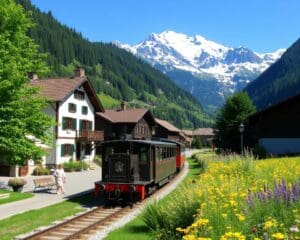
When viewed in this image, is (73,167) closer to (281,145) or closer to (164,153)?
(281,145)

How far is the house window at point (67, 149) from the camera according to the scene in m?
48.8

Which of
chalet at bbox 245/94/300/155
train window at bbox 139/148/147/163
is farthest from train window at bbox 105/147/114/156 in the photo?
chalet at bbox 245/94/300/155

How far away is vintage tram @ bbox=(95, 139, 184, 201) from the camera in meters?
20.9

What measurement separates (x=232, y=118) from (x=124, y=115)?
19440 millimetres

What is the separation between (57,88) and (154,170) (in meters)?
28.8

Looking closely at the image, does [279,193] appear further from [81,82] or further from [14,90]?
[81,82]

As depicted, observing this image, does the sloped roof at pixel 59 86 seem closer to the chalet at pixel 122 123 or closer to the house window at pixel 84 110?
the house window at pixel 84 110

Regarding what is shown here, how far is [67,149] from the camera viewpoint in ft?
164

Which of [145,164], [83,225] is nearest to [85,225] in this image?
[83,225]

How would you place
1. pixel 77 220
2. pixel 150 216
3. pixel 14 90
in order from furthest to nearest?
pixel 14 90 < pixel 77 220 < pixel 150 216

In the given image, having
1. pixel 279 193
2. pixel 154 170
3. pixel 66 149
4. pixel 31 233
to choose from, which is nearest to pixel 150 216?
pixel 31 233

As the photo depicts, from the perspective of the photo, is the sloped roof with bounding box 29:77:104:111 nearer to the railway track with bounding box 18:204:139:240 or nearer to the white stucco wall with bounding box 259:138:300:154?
the white stucco wall with bounding box 259:138:300:154

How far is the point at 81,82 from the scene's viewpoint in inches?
2042

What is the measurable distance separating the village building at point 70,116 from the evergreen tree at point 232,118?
1521cm
